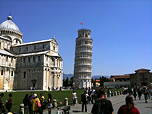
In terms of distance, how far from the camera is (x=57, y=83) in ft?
226

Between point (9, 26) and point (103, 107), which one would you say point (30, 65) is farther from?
point (103, 107)

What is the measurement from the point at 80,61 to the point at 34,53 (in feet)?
99.2

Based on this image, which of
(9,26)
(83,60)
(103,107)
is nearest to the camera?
(103,107)

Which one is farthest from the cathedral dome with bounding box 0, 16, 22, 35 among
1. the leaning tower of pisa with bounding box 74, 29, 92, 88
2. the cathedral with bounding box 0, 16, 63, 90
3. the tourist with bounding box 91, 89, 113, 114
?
the tourist with bounding box 91, 89, 113, 114

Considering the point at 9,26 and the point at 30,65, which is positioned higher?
the point at 9,26

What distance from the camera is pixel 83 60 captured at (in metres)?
96.4

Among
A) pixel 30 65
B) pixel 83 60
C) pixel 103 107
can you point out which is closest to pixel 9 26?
pixel 30 65

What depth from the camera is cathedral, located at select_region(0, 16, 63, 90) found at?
64.9 metres

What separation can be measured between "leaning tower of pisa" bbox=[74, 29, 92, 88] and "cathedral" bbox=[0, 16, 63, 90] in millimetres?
24749

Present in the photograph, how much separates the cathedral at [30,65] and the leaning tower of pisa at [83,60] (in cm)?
2475

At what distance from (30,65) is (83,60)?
3282cm

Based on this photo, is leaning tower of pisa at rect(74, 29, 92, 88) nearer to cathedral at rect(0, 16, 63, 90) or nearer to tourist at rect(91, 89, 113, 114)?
cathedral at rect(0, 16, 63, 90)

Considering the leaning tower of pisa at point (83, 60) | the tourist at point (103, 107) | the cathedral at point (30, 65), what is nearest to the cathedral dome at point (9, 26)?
the cathedral at point (30, 65)

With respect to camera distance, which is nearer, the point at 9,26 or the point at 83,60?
the point at 9,26
